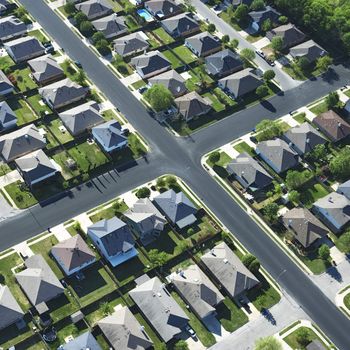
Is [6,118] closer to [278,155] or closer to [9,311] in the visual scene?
[9,311]

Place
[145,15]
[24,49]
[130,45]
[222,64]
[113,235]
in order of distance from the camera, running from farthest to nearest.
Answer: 1. [145,15]
2. [130,45]
3. [222,64]
4. [24,49]
5. [113,235]

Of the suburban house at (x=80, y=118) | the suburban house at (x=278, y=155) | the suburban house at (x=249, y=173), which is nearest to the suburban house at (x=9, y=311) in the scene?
the suburban house at (x=80, y=118)

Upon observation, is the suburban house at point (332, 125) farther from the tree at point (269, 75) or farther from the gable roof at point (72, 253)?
the gable roof at point (72, 253)

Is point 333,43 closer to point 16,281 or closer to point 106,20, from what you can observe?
point 106,20

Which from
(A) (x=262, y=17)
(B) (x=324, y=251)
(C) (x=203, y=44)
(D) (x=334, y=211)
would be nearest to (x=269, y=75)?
(C) (x=203, y=44)

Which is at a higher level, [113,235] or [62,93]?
[62,93]

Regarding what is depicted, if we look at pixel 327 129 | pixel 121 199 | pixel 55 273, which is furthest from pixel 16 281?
pixel 327 129
